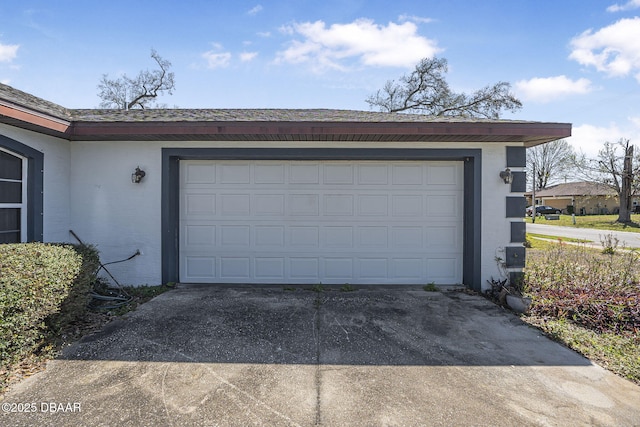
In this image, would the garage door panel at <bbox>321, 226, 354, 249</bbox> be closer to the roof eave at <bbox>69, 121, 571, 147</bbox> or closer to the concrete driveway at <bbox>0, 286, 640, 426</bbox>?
the concrete driveway at <bbox>0, 286, 640, 426</bbox>

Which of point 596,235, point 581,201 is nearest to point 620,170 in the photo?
point 596,235

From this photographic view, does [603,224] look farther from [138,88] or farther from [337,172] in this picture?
[138,88]

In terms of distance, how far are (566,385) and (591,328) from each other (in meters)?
1.94

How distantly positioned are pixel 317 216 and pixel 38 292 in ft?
13.1

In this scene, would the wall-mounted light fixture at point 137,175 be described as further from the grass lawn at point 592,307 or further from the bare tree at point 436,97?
the bare tree at point 436,97

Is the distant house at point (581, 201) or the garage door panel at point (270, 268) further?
the distant house at point (581, 201)

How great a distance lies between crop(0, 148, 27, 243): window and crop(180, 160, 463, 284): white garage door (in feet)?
7.49

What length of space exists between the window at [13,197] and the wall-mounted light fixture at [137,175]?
143 centimetres

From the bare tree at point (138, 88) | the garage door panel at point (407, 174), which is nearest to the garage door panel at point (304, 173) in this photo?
the garage door panel at point (407, 174)

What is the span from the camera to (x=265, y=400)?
2.59 meters

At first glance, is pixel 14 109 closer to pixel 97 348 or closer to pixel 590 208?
pixel 97 348

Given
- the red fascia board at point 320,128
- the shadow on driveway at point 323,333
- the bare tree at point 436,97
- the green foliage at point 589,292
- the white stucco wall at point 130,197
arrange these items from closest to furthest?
the shadow on driveway at point 323,333, the green foliage at point 589,292, the red fascia board at point 320,128, the white stucco wall at point 130,197, the bare tree at point 436,97

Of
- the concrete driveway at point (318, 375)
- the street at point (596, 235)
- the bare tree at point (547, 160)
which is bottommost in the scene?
the concrete driveway at point (318, 375)

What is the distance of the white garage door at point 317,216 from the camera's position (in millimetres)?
5840
